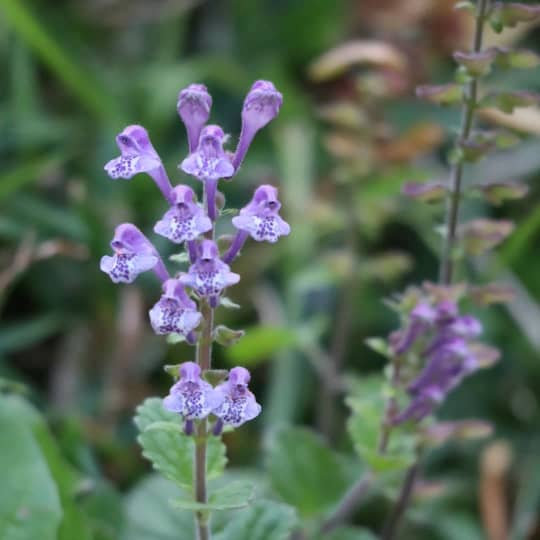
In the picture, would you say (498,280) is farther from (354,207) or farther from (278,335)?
(278,335)

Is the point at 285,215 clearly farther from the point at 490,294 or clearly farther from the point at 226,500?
the point at 226,500

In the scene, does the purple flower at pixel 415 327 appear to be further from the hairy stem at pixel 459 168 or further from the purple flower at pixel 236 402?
the purple flower at pixel 236 402

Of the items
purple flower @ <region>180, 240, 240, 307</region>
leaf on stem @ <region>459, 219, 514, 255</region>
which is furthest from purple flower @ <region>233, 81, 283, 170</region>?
leaf on stem @ <region>459, 219, 514, 255</region>

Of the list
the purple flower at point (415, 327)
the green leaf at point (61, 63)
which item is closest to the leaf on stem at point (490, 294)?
the purple flower at point (415, 327)

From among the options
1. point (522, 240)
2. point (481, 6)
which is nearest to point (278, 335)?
point (522, 240)

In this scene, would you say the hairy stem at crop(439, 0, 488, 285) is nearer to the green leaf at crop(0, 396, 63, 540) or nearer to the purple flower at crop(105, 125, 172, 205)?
the purple flower at crop(105, 125, 172, 205)

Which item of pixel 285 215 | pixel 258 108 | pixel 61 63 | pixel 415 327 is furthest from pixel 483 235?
pixel 61 63
